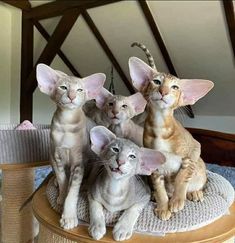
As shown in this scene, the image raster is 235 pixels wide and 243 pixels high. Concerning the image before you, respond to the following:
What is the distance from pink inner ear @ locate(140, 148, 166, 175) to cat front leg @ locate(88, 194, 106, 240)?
0.09 meters

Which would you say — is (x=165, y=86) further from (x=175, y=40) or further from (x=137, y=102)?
(x=175, y=40)

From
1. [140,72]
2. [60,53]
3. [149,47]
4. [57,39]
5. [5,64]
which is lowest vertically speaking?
[5,64]

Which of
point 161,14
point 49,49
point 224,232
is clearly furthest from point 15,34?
point 224,232

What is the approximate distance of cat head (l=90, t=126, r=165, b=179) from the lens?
50cm

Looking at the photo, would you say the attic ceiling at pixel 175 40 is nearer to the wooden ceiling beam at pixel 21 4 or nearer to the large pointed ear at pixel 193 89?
the wooden ceiling beam at pixel 21 4

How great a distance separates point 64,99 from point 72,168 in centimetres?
12

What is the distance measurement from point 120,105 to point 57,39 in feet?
6.64

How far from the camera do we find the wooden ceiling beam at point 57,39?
2.31 metres

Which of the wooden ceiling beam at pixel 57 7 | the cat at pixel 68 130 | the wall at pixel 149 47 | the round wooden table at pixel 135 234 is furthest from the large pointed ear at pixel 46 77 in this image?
the wooden ceiling beam at pixel 57 7

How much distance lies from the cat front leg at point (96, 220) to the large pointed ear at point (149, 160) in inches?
3.3

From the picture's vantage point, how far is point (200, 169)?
588mm

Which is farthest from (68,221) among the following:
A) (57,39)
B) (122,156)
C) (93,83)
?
(57,39)

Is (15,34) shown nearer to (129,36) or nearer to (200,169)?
(129,36)

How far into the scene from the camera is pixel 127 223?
50 cm
